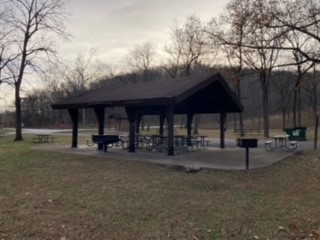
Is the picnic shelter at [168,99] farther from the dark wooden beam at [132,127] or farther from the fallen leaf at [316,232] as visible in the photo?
the fallen leaf at [316,232]

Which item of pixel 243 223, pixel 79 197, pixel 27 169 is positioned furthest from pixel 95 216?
pixel 27 169

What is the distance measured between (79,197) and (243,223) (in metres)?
3.79

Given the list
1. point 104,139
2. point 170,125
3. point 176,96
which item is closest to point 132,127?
point 104,139

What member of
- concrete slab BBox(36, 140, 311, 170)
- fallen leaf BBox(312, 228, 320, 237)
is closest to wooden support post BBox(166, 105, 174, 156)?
concrete slab BBox(36, 140, 311, 170)

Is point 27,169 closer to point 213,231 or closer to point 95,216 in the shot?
point 95,216

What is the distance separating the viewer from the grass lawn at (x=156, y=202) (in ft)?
20.6

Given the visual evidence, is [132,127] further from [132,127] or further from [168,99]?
[168,99]

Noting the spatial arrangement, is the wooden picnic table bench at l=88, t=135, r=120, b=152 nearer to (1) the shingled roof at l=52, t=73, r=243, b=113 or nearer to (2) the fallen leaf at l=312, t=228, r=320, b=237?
(1) the shingled roof at l=52, t=73, r=243, b=113

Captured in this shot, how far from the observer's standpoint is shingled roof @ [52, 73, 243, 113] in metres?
14.9

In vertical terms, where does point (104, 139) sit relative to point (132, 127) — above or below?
below

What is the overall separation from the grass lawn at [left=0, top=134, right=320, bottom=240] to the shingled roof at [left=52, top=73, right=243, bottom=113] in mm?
3006

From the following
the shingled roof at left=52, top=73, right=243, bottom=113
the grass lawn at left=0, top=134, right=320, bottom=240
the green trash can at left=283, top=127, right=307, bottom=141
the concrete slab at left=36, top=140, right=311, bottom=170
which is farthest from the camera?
the green trash can at left=283, top=127, right=307, bottom=141

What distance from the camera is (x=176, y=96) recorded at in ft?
46.6

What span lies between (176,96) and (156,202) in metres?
6.56
